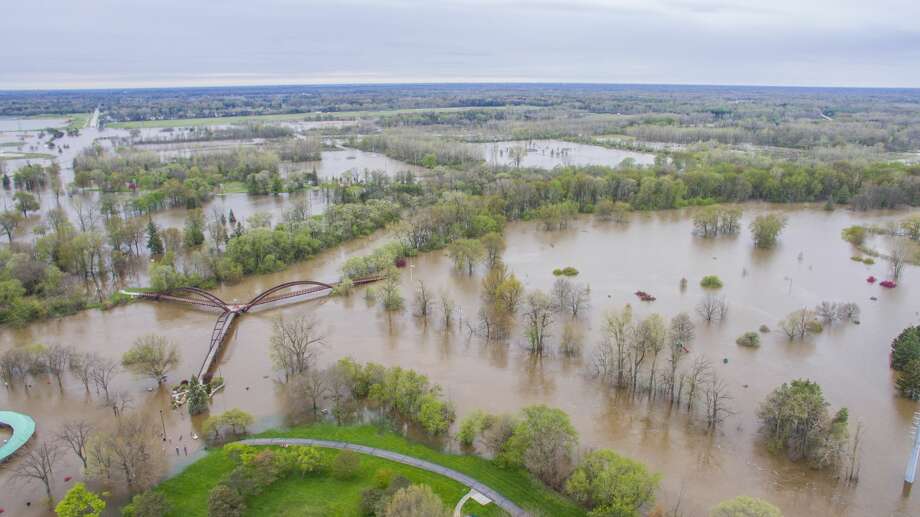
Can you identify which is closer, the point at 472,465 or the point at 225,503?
the point at 225,503

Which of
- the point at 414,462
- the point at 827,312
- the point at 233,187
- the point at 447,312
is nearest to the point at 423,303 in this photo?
the point at 447,312

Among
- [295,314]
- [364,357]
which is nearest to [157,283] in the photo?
[295,314]

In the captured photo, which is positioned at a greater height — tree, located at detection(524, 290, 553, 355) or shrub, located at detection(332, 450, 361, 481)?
tree, located at detection(524, 290, 553, 355)

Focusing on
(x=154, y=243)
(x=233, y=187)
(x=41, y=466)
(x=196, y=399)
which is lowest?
(x=41, y=466)

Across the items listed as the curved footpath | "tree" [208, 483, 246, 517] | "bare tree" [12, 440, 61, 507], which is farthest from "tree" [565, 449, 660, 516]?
"bare tree" [12, 440, 61, 507]

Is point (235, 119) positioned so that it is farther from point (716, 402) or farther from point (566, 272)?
point (716, 402)

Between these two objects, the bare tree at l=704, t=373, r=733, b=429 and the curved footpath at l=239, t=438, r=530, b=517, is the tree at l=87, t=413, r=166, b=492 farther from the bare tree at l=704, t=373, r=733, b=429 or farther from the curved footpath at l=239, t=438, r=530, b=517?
the bare tree at l=704, t=373, r=733, b=429

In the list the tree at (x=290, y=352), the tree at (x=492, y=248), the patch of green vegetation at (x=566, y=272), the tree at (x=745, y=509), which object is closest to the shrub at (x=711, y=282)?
the patch of green vegetation at (x=566, y=272)
